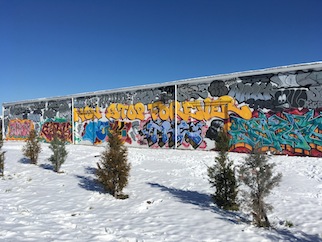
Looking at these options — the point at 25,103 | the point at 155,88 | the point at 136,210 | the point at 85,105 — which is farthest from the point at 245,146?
the point at 25,103

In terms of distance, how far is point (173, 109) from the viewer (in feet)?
62.4

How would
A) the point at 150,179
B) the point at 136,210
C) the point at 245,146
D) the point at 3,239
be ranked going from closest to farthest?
1. the point at 3,239
2. the point at 136,210
3. the point at 150,179
4. the point at 245,146

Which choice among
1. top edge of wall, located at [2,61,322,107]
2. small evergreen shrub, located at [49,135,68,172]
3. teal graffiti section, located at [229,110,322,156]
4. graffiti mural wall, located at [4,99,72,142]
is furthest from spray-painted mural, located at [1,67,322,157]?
small evergreen shrub, located at [49,135,68,172]

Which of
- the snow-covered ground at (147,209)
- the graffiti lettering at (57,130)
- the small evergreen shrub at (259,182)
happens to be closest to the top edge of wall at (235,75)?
the graffiti lettering at (57,130)

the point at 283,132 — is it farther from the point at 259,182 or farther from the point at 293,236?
the point at 293,236

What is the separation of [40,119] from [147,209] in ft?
83.6

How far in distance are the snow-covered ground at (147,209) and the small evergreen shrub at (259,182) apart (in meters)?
0.28

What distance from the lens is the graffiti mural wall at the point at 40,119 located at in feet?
87.6

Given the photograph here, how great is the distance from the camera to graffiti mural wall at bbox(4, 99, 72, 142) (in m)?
26.7

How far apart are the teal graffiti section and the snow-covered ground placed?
2.47 metres

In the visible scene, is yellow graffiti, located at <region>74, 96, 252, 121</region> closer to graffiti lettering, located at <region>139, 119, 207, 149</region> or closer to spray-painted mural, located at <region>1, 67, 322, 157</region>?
spray-painted mural, located at <region>1, 67, 322, 157</region>

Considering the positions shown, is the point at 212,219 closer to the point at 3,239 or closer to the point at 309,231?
the point at 309,231

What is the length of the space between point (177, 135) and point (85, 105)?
33.3ft

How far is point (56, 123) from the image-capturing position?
2750 centimetres
